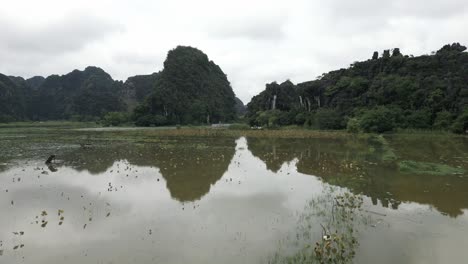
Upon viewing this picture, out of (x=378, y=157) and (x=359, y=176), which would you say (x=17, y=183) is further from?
(x=378, y=157)

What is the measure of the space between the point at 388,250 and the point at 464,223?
3.61 m

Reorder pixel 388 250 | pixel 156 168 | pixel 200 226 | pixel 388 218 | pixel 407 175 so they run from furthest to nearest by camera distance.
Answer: pixel 156 168
pixel 407 175
pixel 388 218
pixel 200 226
pixel 388 250

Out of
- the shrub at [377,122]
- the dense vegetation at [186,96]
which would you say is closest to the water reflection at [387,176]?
the shrub at [377,122]

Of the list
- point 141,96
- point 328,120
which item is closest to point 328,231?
point 328,120

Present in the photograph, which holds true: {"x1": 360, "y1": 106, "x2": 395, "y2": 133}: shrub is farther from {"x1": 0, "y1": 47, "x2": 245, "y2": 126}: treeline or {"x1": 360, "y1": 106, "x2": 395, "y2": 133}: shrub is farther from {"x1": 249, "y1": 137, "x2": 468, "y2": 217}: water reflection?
{"x1": 0, "y1": 47, "x2": 245, "y2": 126}: treeline

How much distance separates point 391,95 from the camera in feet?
181

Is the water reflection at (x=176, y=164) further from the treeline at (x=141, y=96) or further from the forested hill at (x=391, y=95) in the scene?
the treeline at (x=141, y=96)

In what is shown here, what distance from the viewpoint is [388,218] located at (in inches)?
375

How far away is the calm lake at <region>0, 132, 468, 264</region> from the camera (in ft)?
23.5

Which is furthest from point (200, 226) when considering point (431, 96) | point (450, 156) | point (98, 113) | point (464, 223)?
point (98, 113)

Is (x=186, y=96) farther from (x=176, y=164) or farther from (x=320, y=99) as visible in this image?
(x=176, y=164)

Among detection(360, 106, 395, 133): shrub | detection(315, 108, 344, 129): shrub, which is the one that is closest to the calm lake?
detection(360, 106, 395, 133): shrub

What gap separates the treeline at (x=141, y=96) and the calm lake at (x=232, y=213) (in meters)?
61.8

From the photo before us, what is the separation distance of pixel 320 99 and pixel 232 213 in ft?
210
